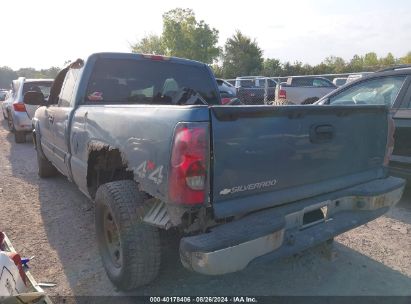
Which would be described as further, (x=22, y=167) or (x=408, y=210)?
(x=22, y=167)

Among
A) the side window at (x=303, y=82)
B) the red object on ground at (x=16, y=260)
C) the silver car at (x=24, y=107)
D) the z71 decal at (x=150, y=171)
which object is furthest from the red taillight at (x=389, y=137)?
the side window at (x=303, y=82)

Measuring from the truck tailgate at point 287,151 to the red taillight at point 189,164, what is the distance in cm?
8

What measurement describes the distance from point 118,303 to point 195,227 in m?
0.98

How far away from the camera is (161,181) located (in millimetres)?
2336

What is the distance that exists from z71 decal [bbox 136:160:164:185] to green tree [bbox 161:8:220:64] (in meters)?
48.9

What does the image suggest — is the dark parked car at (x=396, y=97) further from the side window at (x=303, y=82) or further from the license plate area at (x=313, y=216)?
the side window at (x=303, y=82)

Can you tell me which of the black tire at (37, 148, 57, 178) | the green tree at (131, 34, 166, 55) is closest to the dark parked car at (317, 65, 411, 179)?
the black tire at (37, 148, 57, 178)

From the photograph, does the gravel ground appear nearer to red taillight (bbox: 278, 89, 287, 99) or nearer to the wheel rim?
the wheel rim

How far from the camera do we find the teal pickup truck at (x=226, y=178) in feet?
7.33

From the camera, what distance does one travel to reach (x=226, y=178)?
232 cm

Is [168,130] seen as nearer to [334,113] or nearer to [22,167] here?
[334,113]

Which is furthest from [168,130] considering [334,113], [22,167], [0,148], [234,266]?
[0,148]

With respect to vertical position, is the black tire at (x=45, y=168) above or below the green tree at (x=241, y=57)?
below

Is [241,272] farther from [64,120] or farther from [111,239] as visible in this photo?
[64,120]
